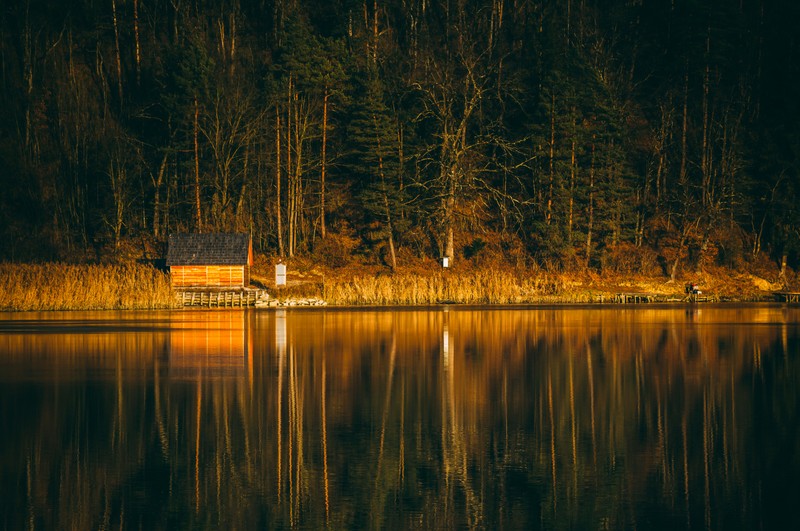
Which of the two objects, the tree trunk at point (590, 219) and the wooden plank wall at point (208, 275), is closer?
the wooden plank wall at point (208, 275)

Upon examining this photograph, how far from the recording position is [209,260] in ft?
212

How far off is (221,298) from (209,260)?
3.56 metres

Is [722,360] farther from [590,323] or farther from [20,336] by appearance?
[20,336]

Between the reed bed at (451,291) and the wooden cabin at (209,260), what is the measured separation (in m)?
5.57

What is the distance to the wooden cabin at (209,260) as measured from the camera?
64750mm

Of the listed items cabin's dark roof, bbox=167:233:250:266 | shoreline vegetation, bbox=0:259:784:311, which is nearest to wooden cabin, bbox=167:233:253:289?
cabin's dark roof, bbox=167:233:250:266

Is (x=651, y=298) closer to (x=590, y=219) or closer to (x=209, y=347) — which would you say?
(x=590, y=219)

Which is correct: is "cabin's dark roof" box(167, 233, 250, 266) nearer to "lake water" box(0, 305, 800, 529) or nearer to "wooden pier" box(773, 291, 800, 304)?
"lake water" box(0, 305, 800, 529)

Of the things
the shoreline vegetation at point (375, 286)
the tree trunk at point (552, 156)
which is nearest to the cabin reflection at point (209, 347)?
the shoreline vegetation at point (375, 286)

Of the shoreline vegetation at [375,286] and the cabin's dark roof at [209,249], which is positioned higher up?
the cabin's dark roof at [209,249]

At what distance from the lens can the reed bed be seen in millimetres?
61812

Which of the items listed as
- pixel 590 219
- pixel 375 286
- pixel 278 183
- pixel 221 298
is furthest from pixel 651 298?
pixel 221 298

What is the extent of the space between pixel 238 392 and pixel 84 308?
35.3 meters

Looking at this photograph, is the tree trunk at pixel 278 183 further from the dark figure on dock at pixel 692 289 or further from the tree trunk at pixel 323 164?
the dark figure on dock at pixel 692 289
